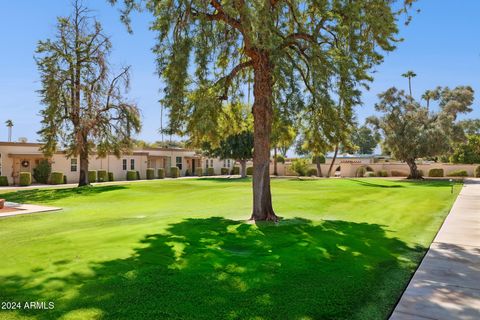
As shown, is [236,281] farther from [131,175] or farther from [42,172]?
[131,175]

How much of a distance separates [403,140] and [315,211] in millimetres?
23566

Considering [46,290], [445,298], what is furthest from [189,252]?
[445,298]

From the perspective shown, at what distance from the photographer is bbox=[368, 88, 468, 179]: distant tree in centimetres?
3356

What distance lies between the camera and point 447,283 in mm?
5910

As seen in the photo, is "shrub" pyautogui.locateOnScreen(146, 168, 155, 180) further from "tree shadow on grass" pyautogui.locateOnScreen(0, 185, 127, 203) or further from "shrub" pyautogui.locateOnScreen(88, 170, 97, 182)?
"tree shadow on grass" pyautogui.locateOnScreen(0, 185, 127, 203)

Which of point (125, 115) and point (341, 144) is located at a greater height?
point (125, 115)

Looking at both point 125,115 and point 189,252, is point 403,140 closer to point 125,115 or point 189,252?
point 125,115

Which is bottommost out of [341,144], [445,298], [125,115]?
[445,298]

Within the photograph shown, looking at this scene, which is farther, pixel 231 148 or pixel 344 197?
pixel 231 148

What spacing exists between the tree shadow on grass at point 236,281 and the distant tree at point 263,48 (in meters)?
3.70

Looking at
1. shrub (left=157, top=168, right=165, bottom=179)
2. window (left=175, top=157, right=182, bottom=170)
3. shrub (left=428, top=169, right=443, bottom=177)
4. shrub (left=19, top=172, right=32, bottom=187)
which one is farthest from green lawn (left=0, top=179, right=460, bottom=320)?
window (left=175, top=157, right=182, bottom=170)

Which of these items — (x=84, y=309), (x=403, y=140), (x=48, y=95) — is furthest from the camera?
(x=403, y=140)

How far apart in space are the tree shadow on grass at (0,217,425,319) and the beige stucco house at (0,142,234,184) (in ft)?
82.4

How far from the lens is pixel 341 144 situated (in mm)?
12945
